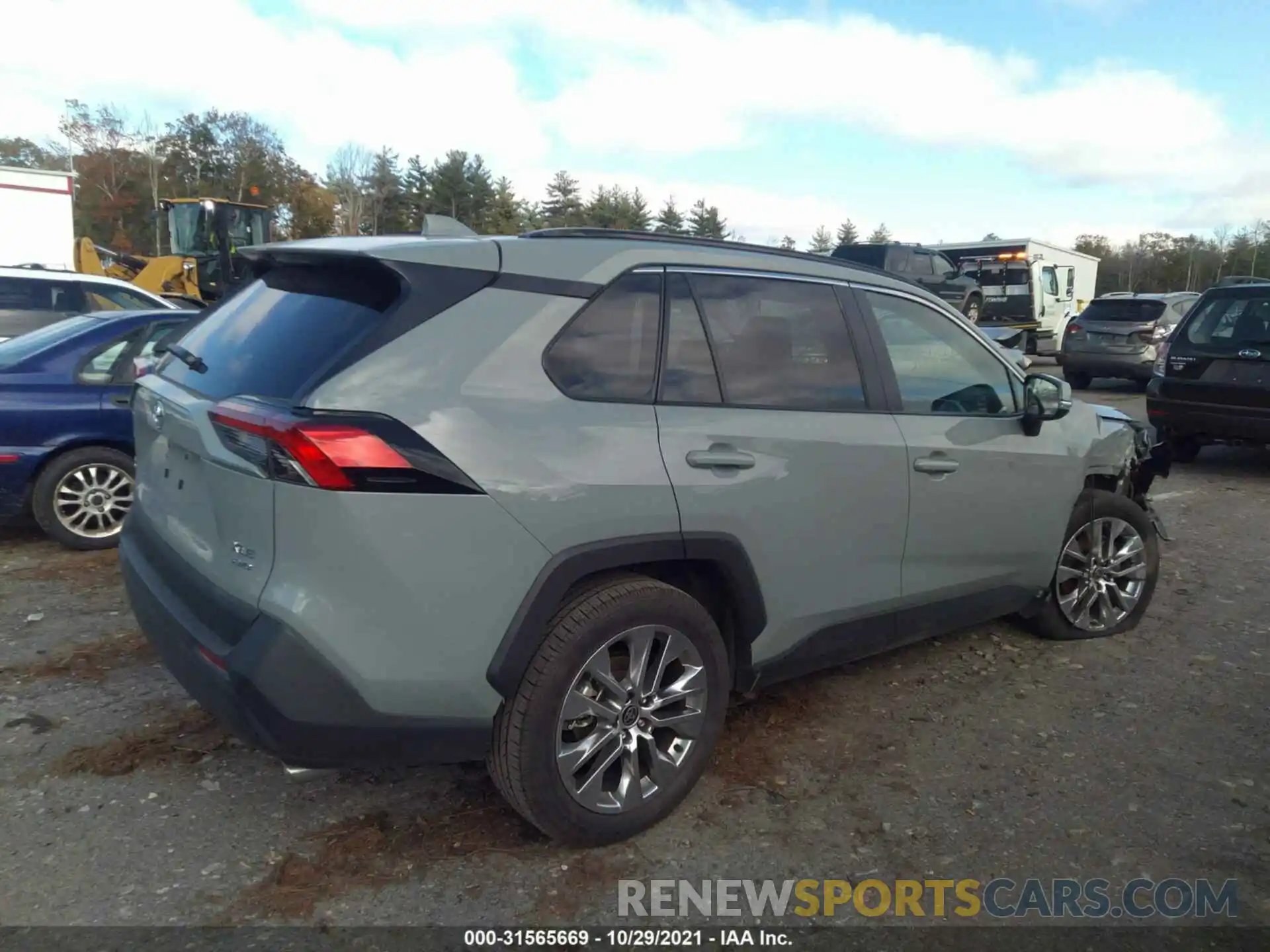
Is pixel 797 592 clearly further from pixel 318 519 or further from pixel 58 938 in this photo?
pixel 58 938

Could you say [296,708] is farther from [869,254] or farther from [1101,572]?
[869,254]

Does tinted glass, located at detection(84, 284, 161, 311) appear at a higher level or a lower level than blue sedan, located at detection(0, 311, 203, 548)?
higher

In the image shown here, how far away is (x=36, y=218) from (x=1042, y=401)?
24.0 metres

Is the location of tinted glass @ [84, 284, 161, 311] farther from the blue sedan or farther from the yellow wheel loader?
the yellow wheel loader

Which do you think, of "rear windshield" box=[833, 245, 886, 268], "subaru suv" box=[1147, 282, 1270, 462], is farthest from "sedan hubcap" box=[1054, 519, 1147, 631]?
"rear windshield" box=[833, 245, 886, 268]

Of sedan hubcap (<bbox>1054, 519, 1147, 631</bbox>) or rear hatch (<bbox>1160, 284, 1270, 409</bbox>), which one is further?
rear hatch (<bbox>1160, 284, 1270, 409</bbox>)

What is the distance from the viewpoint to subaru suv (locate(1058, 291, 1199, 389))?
15.4 meters

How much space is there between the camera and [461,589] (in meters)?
2.57

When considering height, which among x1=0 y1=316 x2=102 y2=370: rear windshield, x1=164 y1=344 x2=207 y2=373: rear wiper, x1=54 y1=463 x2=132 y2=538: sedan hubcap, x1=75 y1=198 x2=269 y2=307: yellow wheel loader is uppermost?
x1=75 y1=198 x2=269 y2=307: yellow wheel loader

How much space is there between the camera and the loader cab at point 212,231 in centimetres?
1892

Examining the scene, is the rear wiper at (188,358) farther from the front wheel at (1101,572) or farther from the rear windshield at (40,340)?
the front wheel at (1101,572)

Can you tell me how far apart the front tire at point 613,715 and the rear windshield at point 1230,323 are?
7481mm

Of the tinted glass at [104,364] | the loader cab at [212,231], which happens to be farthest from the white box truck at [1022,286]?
the tinted glass at [104,364]

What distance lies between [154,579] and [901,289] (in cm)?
290
